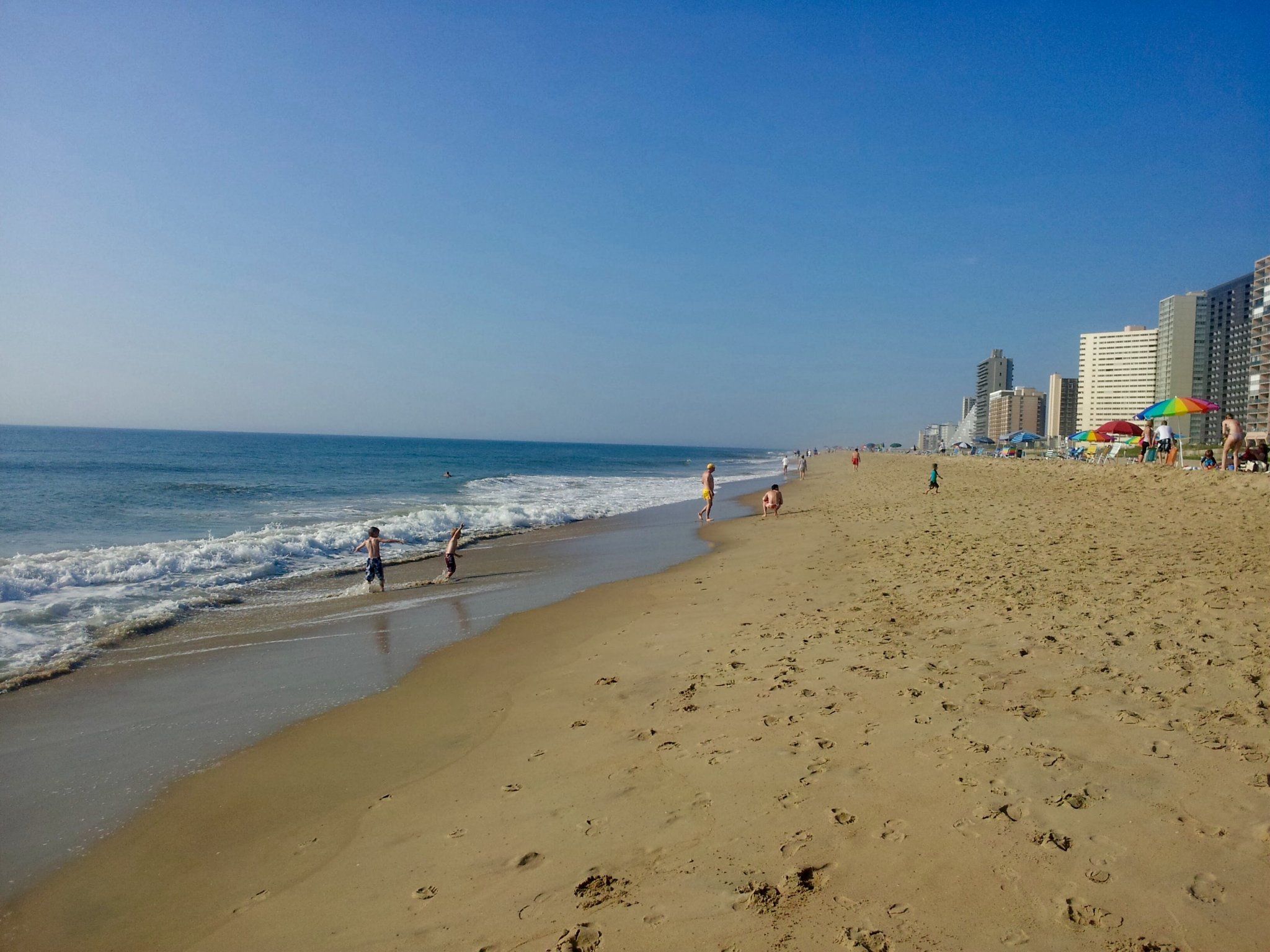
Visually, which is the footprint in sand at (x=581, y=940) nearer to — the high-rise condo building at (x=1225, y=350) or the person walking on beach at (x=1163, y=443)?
the person walking on beach at (x=1163, y=443)

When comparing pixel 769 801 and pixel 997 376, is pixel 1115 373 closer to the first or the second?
pixel 997 376

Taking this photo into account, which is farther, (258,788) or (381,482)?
(381,482)

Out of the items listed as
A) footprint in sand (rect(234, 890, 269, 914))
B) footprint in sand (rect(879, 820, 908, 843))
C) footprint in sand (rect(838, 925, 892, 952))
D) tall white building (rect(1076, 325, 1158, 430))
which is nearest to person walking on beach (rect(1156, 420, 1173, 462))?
footprint in sand (rect(879, 820, 908, 843))

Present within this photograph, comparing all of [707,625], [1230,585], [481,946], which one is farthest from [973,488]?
[481,946]

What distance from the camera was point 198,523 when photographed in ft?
69.0

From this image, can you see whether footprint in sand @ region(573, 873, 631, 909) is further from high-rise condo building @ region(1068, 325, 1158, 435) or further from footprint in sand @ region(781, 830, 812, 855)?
high-rise condo building @ region(1068, 325, 1158, 435)

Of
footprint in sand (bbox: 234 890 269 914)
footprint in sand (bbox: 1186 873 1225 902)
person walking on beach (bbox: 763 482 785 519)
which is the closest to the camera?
footprint in sand (bbox: 1186 873 1225 902)

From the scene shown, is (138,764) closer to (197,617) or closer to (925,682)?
(197,617)

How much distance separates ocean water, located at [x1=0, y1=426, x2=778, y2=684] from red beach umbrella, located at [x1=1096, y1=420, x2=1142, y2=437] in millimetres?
19755

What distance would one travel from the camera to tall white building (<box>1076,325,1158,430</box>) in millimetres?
111125

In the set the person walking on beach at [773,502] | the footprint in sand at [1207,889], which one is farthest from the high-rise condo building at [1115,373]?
the footprint in sand at [1207,889]

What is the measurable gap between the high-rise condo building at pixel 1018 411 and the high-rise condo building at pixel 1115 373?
1432cm

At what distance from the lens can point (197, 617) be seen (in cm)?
1002

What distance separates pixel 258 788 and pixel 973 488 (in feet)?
79.0
